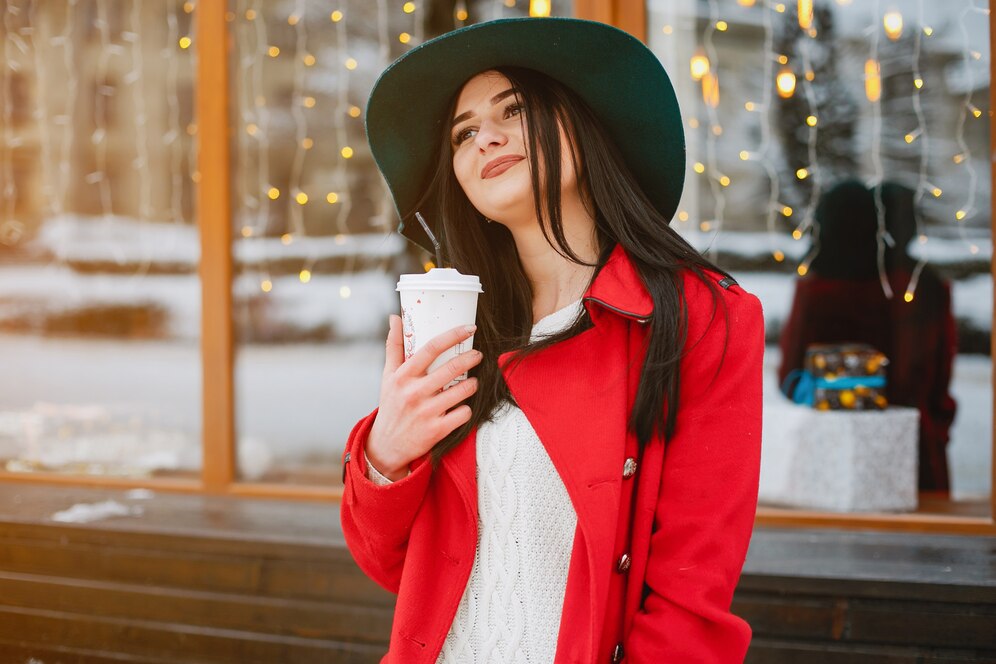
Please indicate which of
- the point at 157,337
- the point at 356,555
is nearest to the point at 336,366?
the point at 157,337

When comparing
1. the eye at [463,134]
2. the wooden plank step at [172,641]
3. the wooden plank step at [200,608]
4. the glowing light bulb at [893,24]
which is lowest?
the wooden plank step at [172,641]

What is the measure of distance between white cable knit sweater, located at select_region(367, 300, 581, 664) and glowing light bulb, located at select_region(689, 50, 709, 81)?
278 cm

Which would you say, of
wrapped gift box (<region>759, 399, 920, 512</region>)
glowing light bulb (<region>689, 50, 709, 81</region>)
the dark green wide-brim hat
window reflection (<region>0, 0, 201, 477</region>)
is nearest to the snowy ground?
window reflection (<region>0, 0, 201, 477</region>)

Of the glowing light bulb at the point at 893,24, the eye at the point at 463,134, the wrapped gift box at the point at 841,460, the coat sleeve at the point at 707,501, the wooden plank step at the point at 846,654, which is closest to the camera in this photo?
the coat sleeve at the point at 707,501

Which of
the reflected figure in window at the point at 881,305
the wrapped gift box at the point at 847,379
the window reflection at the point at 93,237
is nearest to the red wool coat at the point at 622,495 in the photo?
the wrapped gift box at the point at 847,379

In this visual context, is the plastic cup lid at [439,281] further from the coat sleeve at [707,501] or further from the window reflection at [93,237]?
the window reflection at [93,237]

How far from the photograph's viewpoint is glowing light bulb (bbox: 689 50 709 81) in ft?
11.8

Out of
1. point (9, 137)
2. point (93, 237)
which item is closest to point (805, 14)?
point (93, 237)

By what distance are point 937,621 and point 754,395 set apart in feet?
4.93

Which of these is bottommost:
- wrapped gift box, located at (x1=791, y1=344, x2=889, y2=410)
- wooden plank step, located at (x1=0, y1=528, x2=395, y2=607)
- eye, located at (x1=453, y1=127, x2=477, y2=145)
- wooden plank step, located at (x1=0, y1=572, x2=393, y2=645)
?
wooden plank step, located at (x1=0, y1=572, x2=393, y2=645)

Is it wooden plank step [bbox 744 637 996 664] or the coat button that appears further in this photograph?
wooden plank step [bbox 744 637 996 664]

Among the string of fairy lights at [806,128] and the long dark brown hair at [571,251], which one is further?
the string of fairy lights at [806,128]

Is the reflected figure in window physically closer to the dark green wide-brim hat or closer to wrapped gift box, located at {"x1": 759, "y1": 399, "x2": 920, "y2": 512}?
wrapped gift box, located at {"x1": 759, "y1": 399, "x2": 920, "y2": 512}

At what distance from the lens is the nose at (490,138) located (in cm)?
136
